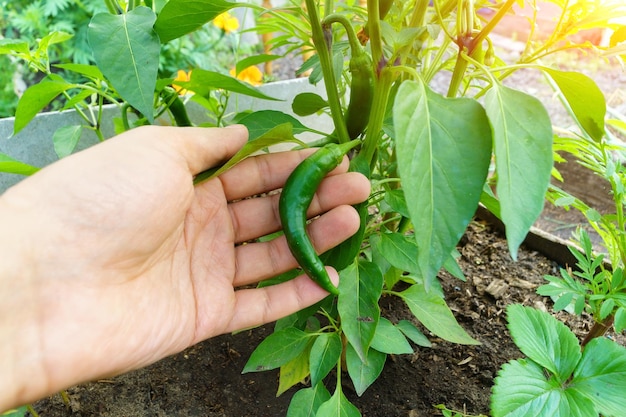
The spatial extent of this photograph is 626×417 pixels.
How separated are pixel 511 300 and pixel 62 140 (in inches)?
46.3

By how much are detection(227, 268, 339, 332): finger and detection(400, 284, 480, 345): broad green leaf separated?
25 cm

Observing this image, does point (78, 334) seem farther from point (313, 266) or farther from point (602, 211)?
point (602, 211)

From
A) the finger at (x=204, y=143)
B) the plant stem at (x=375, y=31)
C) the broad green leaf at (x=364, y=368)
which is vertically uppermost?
the plant stem at (x=375, y=31)

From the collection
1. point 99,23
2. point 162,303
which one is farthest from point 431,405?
point 99,23

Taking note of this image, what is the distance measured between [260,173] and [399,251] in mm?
302

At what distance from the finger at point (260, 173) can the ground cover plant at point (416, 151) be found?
0.06 m

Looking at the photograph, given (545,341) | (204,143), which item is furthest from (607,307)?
(204,143)

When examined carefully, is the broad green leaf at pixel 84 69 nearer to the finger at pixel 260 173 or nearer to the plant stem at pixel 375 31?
the finger at pixel 260 173

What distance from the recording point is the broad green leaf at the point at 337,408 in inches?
35.2

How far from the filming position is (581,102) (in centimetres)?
65

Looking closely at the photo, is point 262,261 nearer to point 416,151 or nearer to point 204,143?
point 204,143

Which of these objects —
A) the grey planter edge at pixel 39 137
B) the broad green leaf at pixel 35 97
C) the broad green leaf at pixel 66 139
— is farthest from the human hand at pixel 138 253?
the grey planter edge at pixel 39 137

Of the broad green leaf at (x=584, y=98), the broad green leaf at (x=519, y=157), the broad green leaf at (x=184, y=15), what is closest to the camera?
the broad green leaf at (x=519, y=157)

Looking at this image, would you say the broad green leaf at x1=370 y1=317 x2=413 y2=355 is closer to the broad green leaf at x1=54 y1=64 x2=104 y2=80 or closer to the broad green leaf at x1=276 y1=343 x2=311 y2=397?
the broad green leaf at x1=276 y1=343 x2=311 y2=397
